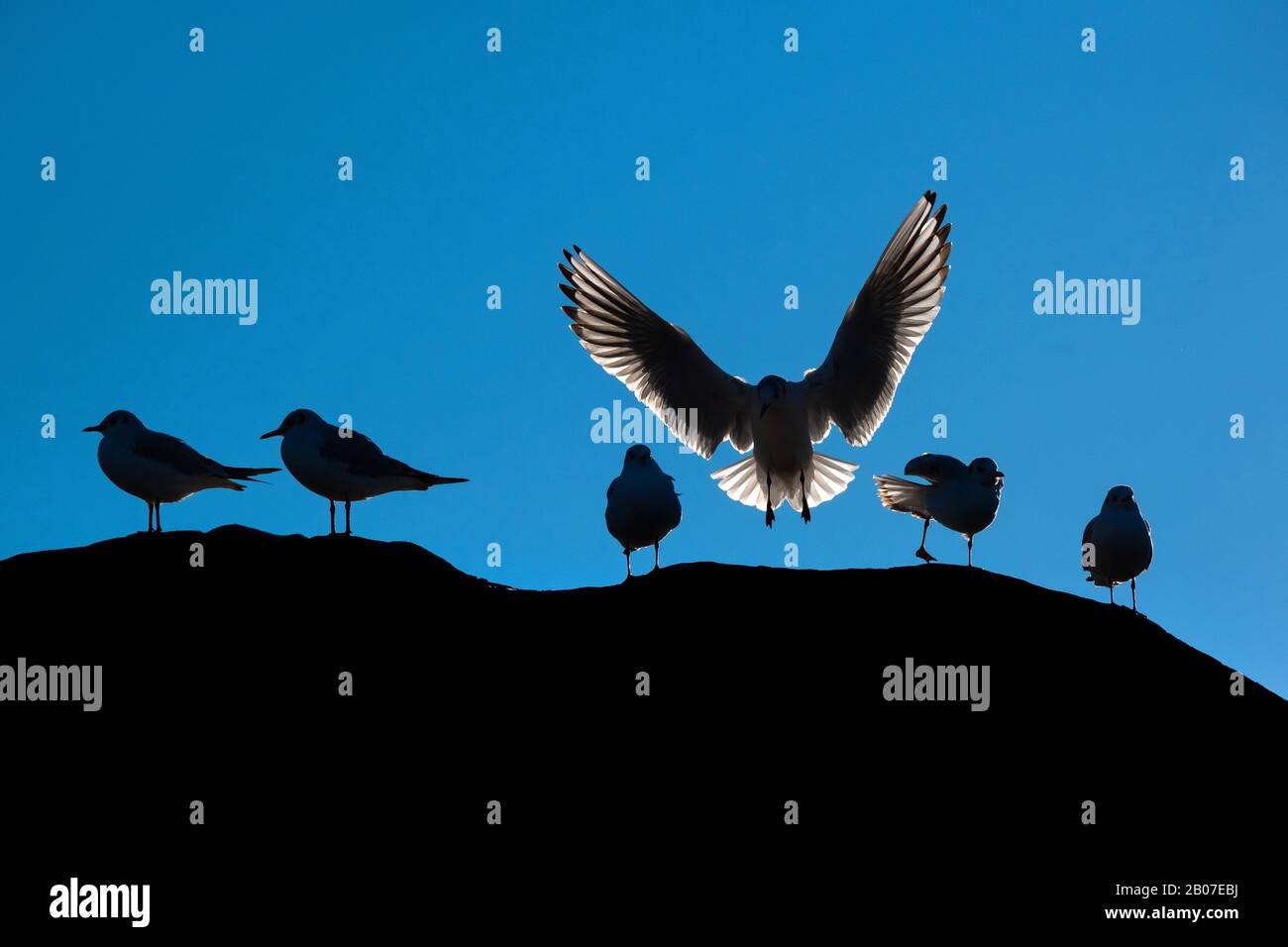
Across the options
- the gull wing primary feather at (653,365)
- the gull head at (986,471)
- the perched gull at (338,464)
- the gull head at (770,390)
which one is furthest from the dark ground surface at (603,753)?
the gull wing primary feather at (653,365)

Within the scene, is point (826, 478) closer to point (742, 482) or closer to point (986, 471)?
point (742, 482)

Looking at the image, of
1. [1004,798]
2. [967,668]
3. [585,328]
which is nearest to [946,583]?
[967,668]

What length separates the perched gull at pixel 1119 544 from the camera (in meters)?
12.0

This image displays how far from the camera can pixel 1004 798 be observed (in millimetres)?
9633

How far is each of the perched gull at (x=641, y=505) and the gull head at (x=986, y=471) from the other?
254 centimetres

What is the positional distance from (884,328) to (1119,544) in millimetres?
3263

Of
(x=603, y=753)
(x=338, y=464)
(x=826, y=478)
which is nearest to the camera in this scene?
(x=603, y=753)

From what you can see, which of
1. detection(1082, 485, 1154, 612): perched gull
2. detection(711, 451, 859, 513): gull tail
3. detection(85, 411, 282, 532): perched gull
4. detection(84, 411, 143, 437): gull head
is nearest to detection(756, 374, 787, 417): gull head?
detection(711, 451, 859, 513): gull tail

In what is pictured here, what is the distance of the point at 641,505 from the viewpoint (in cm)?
1172

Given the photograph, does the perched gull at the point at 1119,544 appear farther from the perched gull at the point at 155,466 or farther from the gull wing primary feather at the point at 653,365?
the perched gull at the point at 155,466

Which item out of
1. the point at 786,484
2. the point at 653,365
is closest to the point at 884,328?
the point at 786,484

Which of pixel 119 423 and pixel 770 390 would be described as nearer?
pixel 119 423

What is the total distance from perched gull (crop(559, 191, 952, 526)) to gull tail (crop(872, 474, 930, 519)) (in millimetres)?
1119

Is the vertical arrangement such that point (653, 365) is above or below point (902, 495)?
above
